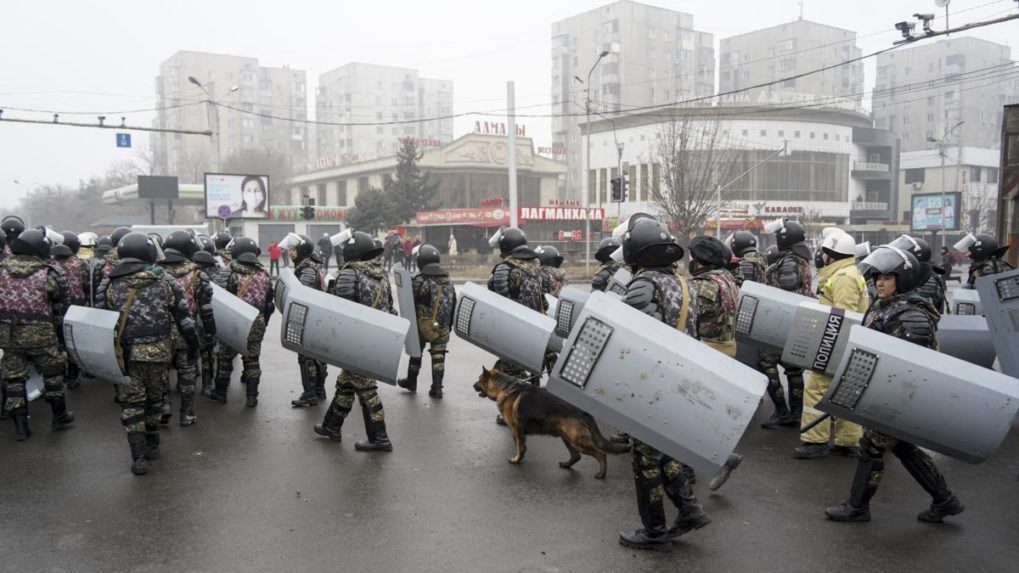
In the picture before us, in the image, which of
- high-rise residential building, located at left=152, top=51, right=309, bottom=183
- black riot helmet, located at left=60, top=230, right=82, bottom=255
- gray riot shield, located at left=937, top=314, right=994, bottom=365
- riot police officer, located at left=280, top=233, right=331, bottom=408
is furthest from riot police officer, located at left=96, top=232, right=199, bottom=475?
high-rise residential building, located at left=152, top=51, right=309, bottom=183

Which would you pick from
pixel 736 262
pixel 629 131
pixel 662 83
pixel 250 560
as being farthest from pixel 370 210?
pixel 662 83

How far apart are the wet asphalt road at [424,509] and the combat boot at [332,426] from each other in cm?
10

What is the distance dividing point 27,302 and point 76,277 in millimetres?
2449

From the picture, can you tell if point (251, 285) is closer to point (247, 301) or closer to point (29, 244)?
point (247, 301)

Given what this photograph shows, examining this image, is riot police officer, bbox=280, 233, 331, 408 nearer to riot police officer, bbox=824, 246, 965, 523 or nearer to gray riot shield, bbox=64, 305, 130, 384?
gray riot shield, bbox=64, 305, 130, 384

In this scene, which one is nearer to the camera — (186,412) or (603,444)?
(603,444)

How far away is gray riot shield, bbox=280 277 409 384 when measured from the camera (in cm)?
583

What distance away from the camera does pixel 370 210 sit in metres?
45.8

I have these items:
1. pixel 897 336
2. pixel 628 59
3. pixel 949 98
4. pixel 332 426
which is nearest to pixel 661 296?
pixel 897 336

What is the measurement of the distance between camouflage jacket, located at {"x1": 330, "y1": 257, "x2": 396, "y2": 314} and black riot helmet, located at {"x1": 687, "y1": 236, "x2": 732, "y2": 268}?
272 centimetres

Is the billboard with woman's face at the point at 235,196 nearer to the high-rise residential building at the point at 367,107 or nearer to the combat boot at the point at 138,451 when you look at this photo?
the combat boot at the point at 138,451

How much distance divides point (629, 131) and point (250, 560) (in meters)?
61.1

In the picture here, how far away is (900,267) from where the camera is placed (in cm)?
452

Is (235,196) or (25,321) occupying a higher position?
(235,196)
